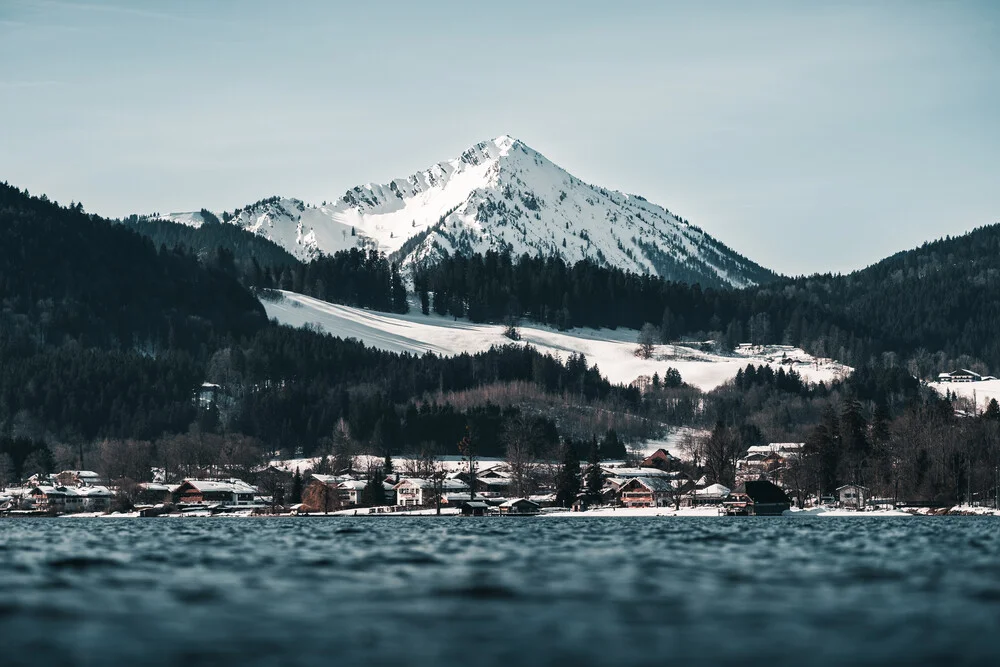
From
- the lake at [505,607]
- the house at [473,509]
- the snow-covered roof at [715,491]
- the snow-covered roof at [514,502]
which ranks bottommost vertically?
the house at [473,509]

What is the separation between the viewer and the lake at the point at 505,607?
2722 cm

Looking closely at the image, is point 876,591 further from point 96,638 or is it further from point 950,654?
point 96,638

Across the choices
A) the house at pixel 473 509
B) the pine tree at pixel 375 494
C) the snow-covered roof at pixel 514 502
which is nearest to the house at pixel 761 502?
the snow-covered roof at pixel 514 502

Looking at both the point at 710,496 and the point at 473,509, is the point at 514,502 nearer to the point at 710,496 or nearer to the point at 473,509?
the point at 473,509

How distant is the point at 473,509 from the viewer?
175375 millimetres

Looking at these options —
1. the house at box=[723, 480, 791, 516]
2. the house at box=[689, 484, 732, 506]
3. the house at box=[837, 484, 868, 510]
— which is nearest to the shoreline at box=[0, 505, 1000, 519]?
the house at box=[723, 480, 791, 516]

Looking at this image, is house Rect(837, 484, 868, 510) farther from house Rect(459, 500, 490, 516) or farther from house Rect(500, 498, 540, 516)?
house Rect(459, 500, 490, 516)

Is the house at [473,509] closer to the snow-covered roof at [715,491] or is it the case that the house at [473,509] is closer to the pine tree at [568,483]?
the pine tree at [568,483]

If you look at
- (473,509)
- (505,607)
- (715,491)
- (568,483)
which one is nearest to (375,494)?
(473,509)

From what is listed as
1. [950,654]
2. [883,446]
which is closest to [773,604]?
[950,654]

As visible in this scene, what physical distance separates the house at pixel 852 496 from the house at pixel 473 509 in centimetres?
4434

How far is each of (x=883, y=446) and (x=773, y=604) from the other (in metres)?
159

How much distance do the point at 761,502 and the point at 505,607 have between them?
135 m

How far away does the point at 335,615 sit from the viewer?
3291 centimetres
